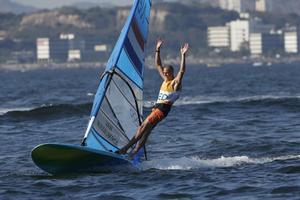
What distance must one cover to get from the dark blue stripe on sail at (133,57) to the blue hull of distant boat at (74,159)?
7.03 ft

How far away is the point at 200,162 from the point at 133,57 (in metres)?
2.31

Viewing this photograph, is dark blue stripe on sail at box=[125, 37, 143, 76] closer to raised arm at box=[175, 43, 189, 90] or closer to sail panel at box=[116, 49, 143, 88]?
sail panel at box=[116, 49, 143, 88]

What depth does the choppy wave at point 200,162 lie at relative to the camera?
772 inches

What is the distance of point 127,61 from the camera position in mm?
20000

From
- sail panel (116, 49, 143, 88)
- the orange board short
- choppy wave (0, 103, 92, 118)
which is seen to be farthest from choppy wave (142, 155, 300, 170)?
choppy wave (0, 103, 92, 118)

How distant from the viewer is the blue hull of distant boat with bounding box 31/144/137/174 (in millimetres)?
17922

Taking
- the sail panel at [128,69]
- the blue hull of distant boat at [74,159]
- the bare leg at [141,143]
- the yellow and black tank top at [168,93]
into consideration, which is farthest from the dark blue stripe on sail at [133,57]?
the blue hull of distant boat at [74,159]

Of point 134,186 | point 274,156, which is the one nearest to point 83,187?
point 134,186

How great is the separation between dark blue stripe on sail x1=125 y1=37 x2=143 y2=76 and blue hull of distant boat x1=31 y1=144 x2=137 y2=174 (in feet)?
7.03

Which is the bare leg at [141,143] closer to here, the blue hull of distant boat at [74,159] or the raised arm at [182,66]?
the blue hull of distant boat at [74,159]

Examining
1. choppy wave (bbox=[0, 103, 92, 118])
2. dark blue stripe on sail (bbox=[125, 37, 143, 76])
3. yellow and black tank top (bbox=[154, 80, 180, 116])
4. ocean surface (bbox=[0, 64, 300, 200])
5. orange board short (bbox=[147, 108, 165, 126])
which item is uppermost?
dark blue stripe on sail (bbox=[125, 37, 143, 76])

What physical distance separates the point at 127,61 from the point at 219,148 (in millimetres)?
4112

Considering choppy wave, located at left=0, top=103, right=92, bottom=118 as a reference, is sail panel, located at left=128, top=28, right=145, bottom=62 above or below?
above

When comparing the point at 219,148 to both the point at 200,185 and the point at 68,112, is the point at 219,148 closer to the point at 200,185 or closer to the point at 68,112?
the point at 200,185
